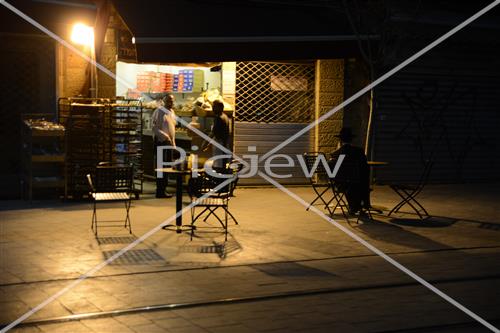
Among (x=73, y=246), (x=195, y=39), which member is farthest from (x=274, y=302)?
(x=195, y=39)

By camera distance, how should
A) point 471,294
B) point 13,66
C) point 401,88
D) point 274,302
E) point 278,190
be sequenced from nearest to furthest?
point 274,302 → point 471,294 → point 13,66 → point 278,190 → point 401,88

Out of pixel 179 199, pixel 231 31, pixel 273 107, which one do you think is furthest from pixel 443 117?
pixel 179 199

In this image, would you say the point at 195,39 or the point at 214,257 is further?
the point at 195,39

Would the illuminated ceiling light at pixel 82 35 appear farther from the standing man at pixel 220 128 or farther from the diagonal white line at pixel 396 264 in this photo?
the diagonal white line at pixel 396 264

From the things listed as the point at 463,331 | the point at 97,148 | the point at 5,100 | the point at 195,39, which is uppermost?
the point at 195,39

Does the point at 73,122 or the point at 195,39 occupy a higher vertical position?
the point at 195,39

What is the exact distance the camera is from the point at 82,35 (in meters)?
12.2

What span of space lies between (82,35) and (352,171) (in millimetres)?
5309

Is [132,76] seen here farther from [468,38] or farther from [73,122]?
[468,38]

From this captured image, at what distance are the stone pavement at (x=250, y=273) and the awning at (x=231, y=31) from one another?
2.53m

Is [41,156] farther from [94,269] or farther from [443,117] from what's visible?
[443,117]

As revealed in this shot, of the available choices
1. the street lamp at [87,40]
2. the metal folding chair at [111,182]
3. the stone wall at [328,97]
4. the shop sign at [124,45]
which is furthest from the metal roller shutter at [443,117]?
the metal folding chair at [111,182]

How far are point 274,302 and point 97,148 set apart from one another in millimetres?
6265

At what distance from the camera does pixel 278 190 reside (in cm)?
1396
